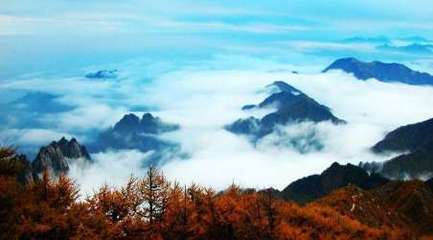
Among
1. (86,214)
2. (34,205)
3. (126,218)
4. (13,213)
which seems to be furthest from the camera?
(126,218)

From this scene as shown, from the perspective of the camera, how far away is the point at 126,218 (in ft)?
341

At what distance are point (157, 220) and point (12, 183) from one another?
107ft

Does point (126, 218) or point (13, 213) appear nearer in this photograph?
point (13, 213)

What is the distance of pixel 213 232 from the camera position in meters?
111

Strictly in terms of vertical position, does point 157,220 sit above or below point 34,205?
below

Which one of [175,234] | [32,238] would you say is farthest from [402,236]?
[32,238]

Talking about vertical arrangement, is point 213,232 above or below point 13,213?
below

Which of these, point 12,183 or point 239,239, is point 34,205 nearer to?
point 12,183

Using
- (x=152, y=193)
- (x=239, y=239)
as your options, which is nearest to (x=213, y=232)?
(x=239, y=239)

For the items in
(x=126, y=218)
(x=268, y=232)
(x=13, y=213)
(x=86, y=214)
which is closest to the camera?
(x=13, y=213)

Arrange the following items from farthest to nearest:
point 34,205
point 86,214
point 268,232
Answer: point 268,232, point 86,214, point 34,205

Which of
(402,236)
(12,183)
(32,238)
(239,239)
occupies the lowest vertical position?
(402,236)

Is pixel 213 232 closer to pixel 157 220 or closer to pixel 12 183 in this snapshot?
pixel 157 220

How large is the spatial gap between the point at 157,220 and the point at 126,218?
5935mm
